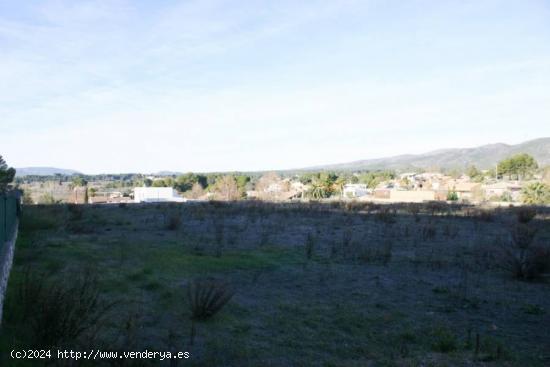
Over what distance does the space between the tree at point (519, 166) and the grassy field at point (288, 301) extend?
81.0m

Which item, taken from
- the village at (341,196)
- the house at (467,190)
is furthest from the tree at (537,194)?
the house at (467,190)

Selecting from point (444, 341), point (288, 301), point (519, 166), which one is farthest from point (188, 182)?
point (444, 341)

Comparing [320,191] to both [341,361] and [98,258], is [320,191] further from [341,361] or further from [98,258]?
[341,361]

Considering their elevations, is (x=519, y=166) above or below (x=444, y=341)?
above

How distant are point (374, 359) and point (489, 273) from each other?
5.85 metres

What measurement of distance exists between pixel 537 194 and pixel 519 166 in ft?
141

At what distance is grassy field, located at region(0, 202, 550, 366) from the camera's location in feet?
16.1

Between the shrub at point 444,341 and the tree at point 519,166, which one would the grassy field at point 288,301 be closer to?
the shrub at point 444,341

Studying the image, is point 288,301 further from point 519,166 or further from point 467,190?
point 519,166

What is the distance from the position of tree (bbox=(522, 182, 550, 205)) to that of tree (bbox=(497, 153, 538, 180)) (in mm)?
38085

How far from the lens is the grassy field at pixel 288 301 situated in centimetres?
490

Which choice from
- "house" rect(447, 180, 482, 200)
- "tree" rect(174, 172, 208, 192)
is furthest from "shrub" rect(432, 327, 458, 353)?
"tree" rect(174, 172, 208, 192)

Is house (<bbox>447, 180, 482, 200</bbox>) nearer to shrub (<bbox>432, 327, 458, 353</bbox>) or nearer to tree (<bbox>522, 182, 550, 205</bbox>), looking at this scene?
tree (<bbox>522, 182, 550, 205</bbox>)

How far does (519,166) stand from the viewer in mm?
85375
